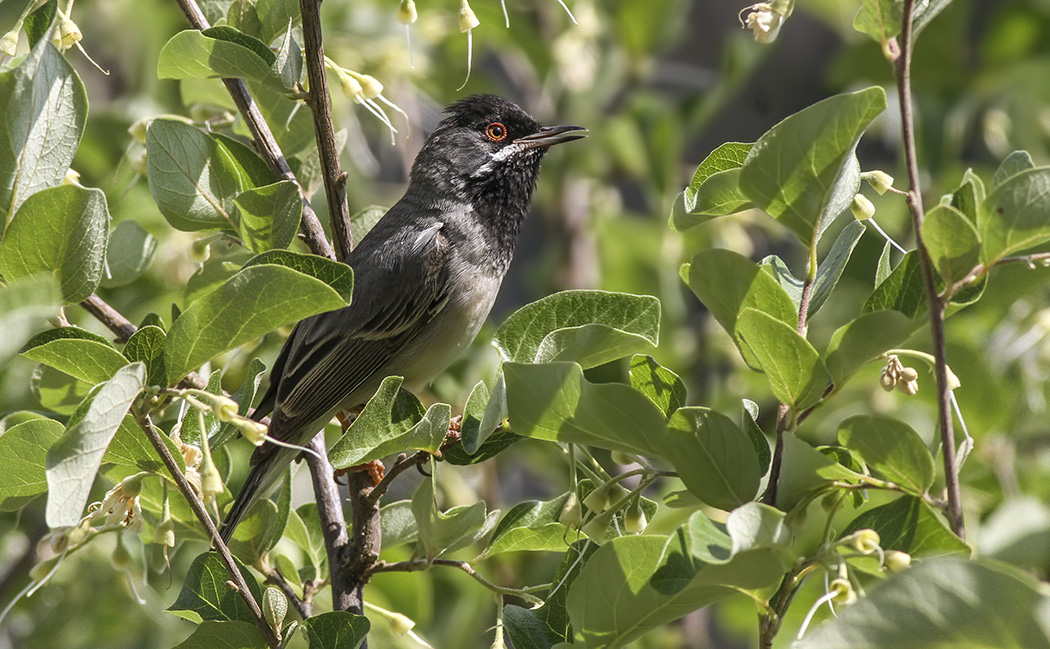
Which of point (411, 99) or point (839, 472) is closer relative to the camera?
point (839, 472)

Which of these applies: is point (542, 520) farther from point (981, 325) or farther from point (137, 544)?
point (981, 325)

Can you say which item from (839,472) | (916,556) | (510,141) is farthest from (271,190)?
(510,141)

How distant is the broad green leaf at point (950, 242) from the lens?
5.15ft

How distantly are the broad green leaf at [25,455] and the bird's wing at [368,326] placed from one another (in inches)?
48.4

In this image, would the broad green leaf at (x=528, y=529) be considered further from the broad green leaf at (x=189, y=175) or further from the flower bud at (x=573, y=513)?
the broad green leaf at (x=189, y=175)

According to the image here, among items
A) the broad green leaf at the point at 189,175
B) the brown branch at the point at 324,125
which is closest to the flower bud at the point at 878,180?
the brown branch at the point at 324,125

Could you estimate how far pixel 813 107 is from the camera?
1.62 meters

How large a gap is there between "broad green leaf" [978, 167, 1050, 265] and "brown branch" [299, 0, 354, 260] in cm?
128

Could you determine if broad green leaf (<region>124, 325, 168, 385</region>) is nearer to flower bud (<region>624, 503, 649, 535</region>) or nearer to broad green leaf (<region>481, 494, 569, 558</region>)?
broad green leaf (<region>481, 494, 569, 558</region>)

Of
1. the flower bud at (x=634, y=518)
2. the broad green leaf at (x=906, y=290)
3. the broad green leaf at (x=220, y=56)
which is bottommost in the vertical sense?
the flower bud at (x=634, y=518)

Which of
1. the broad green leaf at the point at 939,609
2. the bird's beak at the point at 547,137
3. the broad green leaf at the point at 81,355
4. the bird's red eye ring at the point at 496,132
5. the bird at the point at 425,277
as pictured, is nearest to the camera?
the broad green leaf at the point at 939,609

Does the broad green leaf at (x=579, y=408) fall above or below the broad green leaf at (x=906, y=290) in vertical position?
below

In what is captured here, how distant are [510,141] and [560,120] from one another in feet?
3.76

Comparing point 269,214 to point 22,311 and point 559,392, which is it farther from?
point 559,392
